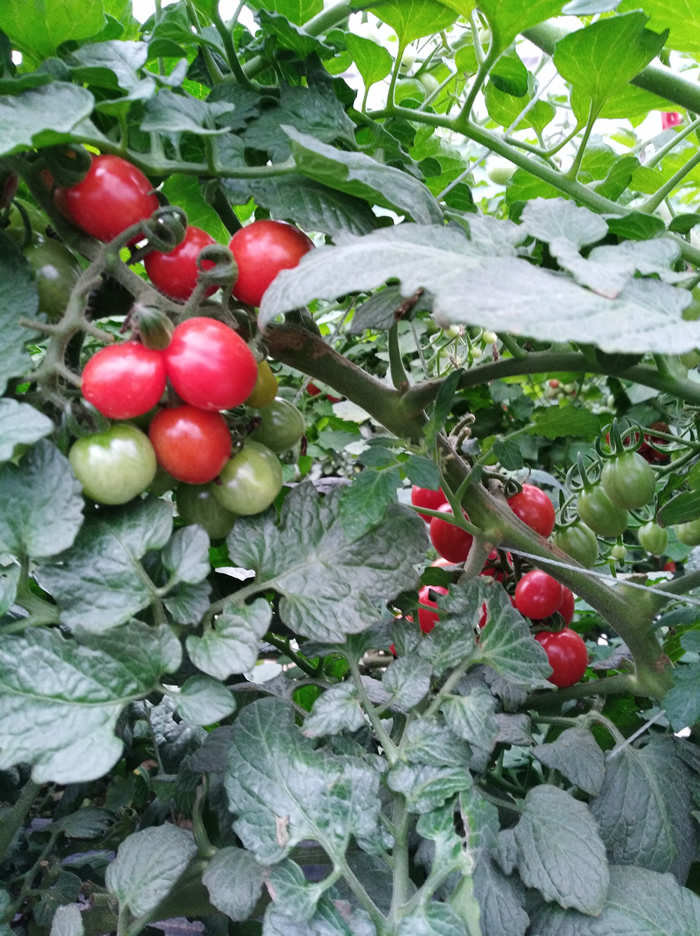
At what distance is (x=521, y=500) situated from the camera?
0.66 metres

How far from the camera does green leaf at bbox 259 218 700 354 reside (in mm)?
275

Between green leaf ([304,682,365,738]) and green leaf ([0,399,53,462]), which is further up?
green leaf ([0,399,53,462])

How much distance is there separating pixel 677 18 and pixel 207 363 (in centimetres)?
44

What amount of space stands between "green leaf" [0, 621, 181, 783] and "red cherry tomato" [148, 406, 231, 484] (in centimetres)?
9

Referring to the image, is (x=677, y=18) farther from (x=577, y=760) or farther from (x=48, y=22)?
(x=577, y=760)

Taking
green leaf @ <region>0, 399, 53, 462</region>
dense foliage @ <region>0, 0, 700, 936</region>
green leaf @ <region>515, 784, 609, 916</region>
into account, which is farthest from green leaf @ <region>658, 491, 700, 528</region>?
green leaf @ <region>0, 399, 53, 462</region>

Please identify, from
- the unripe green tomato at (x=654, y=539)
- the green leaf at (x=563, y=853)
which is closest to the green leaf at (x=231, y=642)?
the green leaf at (x=563, y=853)

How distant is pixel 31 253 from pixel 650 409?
3.54 feet

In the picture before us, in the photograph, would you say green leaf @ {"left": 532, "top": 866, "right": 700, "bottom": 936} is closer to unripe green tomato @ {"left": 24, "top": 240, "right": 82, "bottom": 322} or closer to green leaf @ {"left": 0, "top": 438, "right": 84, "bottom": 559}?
green leaf @ {"left": 0, "top": 438, "right": 84, "bottom": 559}

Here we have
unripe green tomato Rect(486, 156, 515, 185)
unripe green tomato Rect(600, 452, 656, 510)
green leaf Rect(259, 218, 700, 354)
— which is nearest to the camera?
green leaf Rect(259, 218, 700, 354)

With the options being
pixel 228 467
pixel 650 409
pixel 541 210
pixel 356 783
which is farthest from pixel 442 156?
pixel 650 409

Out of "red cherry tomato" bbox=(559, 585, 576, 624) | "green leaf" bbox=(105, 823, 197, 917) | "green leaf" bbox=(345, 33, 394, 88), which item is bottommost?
"red cherry tomato" bbox=(559, 585, 576, 624)

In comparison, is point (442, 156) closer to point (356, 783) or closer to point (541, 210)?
point (541, 210)

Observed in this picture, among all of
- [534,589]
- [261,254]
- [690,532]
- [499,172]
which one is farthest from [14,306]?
[499,172]
